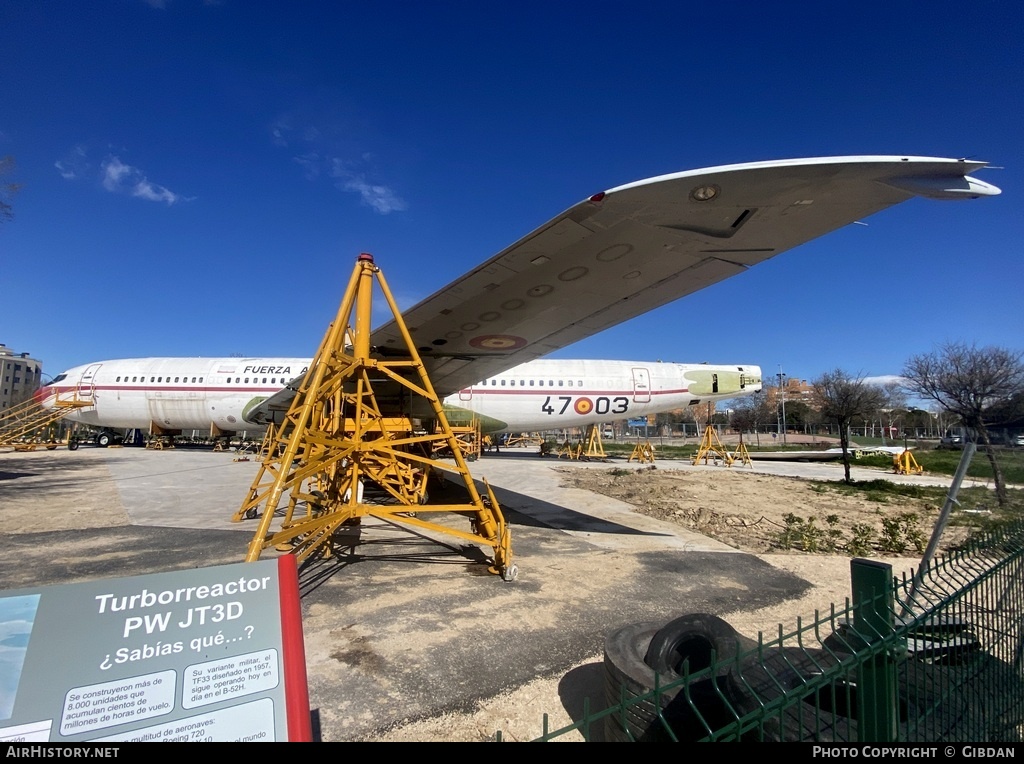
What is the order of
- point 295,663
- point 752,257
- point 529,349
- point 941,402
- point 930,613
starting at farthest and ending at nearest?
point 941,402, point 529,349, point 752,257, point 930,613, point 295,663

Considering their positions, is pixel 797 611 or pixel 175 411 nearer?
pixel 797 611

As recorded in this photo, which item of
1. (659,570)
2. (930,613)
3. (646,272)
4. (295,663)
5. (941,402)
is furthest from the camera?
(941,402)

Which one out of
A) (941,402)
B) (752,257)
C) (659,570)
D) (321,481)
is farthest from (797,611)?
(941,402)

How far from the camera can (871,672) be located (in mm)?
2283

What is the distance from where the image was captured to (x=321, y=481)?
8.52 metres

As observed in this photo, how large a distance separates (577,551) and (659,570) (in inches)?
54.9

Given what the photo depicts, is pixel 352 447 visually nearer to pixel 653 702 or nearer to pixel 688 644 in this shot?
pixel 688 644

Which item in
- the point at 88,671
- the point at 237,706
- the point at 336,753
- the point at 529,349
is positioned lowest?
the point at 336,753

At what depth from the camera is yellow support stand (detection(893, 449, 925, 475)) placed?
21891 mm

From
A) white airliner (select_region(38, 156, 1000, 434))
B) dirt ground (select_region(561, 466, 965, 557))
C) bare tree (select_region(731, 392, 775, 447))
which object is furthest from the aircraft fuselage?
bare tree (select_region(731, 392, 775, 447))

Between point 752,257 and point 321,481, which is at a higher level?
point 752,257

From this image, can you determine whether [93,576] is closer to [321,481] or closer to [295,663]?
[321,481]

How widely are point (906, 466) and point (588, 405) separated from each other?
1476 centimetres

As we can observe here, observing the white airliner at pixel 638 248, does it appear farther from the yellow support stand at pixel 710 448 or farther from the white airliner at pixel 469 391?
the yellow support stand at pixel 710 448
